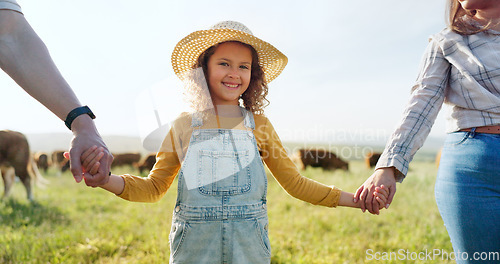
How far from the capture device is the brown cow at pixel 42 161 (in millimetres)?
14578

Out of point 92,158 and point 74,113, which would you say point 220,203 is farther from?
point 74,113

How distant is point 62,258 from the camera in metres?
3.72

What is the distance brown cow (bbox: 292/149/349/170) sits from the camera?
1252 centimetres

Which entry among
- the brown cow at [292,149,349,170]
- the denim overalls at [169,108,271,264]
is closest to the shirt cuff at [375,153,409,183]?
the denim overalls at [169,108,271,264]

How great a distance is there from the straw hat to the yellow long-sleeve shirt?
1.62ft

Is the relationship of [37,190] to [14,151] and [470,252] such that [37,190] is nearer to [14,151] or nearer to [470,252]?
[14,151]

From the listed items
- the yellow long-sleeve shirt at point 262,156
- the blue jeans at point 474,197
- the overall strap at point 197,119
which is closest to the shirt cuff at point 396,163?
the blue jeans at point 474,197

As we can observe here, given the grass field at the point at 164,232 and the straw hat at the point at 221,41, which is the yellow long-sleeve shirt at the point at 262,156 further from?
the grass field at the point at 164,232

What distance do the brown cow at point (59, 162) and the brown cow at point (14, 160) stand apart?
6.90 meters

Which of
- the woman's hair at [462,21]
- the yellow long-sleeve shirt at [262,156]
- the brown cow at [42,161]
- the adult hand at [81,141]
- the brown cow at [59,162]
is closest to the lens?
the adult hand at [81,141]

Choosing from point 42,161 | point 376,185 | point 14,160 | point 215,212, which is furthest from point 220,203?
point 42,161

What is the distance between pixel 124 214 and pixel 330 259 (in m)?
3.73

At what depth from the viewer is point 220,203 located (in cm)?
211

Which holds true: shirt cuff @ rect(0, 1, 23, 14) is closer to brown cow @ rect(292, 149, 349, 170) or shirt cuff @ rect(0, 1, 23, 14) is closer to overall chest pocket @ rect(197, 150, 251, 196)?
overall chest pocket @ rect(197, 150, 251, 196)
